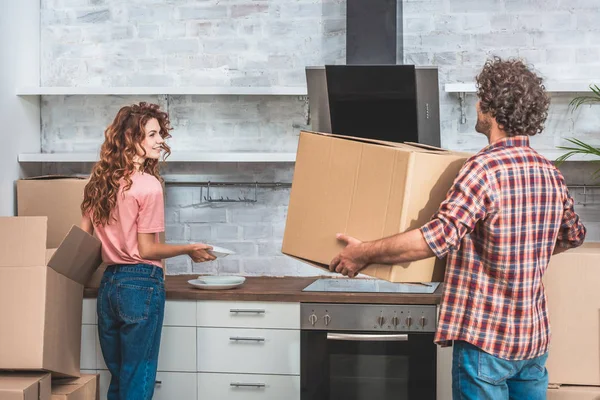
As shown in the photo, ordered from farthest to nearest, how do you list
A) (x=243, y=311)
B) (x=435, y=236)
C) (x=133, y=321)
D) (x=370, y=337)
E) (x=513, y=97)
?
(x=243, y=311)
(x=370, y=337)
(x=133, y=321)
(x=513, y=97)
(x=435, y=236)

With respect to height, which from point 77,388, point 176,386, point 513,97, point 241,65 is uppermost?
point 241,65

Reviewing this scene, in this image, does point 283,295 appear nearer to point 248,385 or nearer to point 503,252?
point 248,385

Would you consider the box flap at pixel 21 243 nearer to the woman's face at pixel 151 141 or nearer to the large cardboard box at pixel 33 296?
the large cardboard box at pixel 33 296

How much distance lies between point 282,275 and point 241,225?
312 mm

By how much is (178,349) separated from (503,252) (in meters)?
1.77

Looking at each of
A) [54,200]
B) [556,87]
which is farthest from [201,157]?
[556,87]

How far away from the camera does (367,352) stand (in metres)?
3.29

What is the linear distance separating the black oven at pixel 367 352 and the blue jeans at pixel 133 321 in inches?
26.4

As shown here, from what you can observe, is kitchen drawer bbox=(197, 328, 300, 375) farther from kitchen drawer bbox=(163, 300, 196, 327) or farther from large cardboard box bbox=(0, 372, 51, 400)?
large cardboard box bbox=(0, 372, 51, 400)

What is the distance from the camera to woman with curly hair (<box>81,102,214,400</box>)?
113 inches


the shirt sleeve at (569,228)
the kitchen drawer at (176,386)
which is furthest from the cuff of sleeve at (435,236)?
the kitchen drawer at (176,386)

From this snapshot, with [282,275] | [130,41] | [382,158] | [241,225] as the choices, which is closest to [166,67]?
[130,41]

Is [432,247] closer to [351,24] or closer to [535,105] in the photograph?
[535,105]

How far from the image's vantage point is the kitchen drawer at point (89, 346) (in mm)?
3430
